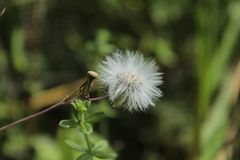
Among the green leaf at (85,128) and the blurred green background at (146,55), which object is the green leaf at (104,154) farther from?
the blurred green background at (146,55)

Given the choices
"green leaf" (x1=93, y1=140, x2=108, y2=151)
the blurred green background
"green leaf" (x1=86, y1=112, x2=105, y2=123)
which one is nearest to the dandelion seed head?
"green leaf" (x1=86, y1=112, x2=105, y2=123)

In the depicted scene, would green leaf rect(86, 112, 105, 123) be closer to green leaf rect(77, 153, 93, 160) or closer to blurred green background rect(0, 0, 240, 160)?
green leaf rect(77, 153, 93, 160)

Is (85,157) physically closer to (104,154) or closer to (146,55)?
(104,154)

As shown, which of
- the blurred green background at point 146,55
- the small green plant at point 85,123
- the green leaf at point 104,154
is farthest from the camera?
the blurred green background at point 146,55

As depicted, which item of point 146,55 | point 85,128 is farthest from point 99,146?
point 146,55

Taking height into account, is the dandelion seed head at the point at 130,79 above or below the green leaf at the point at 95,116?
above

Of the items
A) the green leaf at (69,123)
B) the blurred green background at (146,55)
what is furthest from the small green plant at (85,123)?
the blurred green background at (146,55)

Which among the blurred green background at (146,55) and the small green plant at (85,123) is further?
the blurred green background at (146,55)
